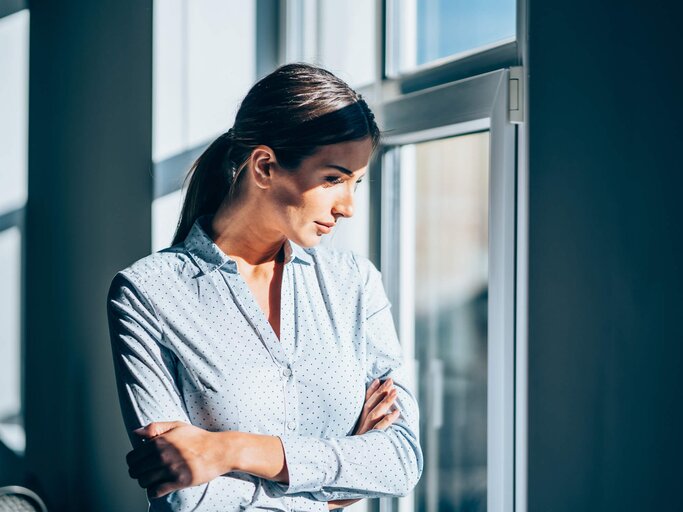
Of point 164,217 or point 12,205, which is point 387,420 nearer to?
point 164,217

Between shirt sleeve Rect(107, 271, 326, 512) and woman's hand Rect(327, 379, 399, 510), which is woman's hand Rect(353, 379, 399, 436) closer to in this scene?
woman's hand Rect(327, 379, 399, 510)

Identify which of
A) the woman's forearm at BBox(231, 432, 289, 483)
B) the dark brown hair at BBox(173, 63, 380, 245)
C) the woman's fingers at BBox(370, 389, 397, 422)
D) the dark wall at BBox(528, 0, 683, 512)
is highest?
the dark brown hair at BBox(173, 63, 380, 245)

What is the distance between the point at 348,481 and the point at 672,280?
623 mm

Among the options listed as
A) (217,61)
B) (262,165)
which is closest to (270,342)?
(262,165)

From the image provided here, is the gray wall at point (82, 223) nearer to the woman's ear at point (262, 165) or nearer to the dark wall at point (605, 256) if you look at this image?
the woman's ear at point (262, 165)

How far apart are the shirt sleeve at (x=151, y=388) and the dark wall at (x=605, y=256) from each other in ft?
1.55

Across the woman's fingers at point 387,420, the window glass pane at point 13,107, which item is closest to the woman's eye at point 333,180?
the woman's fingers at point 387,420

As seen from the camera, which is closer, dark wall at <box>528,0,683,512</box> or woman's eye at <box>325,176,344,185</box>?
dark wall at <box>528,0,683,512</box>

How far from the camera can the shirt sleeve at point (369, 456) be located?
3.93 ft

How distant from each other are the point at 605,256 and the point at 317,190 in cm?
51

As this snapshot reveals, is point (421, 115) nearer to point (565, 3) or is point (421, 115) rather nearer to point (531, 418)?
point (565, 3)

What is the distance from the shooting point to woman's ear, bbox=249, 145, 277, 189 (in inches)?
52.1

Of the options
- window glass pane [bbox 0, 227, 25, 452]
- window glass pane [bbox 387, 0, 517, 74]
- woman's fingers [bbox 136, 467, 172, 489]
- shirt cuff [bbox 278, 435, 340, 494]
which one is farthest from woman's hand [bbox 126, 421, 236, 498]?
window glass pane [bbox 0, 227, 25, 452]

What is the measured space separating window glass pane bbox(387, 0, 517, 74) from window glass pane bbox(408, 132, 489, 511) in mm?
206
